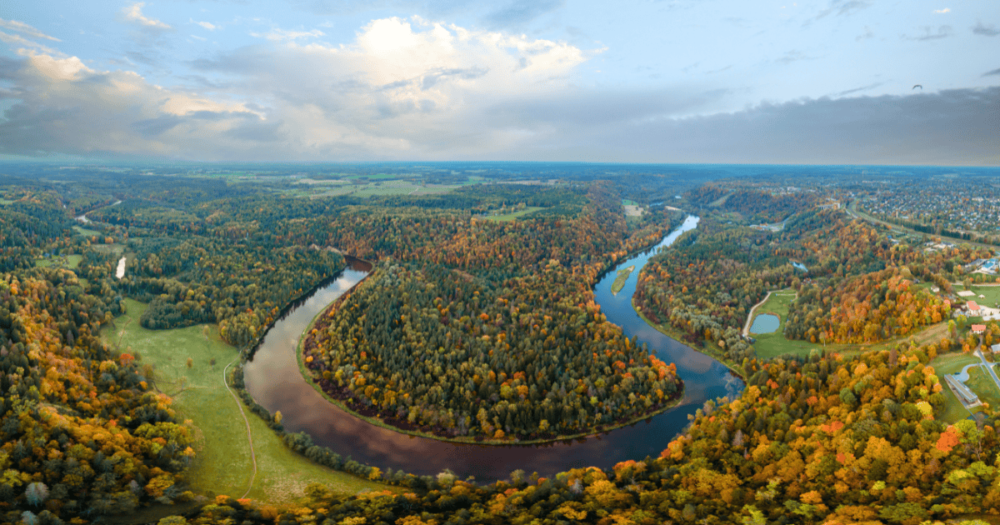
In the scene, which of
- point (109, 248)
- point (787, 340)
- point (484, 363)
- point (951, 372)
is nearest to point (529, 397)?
point (484, 363)

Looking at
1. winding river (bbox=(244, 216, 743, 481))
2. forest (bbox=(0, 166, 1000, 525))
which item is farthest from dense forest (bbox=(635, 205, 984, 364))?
winding river (bbox=(244, 216, 743, 481))

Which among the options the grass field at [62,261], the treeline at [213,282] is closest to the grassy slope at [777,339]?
the treeline at [213,282]

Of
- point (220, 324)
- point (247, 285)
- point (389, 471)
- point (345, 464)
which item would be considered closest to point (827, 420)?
point (389, 471)

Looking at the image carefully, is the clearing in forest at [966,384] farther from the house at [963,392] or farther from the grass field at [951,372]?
the house at [963,392]

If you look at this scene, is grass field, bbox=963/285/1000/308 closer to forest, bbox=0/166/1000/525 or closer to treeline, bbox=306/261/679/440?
forest, bbox=0/166/1000/525

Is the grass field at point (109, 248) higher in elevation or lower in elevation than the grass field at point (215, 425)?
higher

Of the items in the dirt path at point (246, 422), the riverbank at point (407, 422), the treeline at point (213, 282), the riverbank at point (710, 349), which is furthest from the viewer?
the treeline at point (213, 282)
